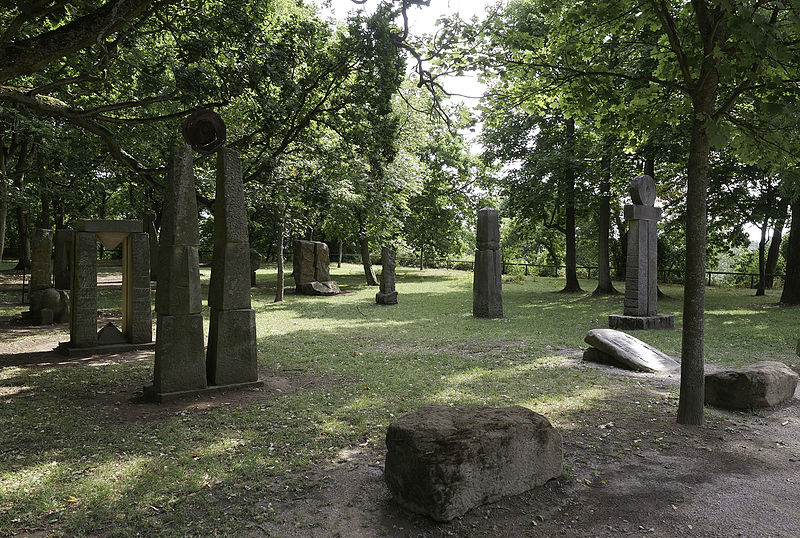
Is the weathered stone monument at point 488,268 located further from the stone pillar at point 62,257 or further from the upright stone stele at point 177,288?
the stone pillar at point 62,257

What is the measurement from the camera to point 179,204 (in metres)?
6.57

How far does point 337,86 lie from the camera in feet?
33.5

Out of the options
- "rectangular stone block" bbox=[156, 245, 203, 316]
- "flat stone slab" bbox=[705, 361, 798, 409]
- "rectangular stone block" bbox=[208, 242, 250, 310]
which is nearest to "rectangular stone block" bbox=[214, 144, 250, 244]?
"rectangular stone block" bbox=[208, 242, 250, 310]

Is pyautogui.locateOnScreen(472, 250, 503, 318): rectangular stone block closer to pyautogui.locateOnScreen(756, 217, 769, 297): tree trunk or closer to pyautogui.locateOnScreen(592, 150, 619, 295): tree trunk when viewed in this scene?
pyautogui.locateOnScreen(592, 150, 619, 295): tree trunk

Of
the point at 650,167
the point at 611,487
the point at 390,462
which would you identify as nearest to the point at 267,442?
the point at 390,462

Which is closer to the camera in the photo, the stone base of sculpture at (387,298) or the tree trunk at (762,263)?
the stone base of sculpture at (387,298)

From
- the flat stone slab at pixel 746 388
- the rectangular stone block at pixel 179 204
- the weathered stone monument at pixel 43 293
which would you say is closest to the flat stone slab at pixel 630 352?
the flat stone slab at pixel 746 388

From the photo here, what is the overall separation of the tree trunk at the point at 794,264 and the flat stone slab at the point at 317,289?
652 inches

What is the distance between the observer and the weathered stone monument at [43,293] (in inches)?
498

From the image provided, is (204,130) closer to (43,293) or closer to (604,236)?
(43,293)

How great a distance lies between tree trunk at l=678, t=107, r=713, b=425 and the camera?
17.3ft

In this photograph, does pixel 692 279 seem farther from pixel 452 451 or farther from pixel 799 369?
pixel 799 369

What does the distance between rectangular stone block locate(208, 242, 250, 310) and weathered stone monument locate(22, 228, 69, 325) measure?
8483 mm

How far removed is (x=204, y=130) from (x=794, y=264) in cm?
1869
